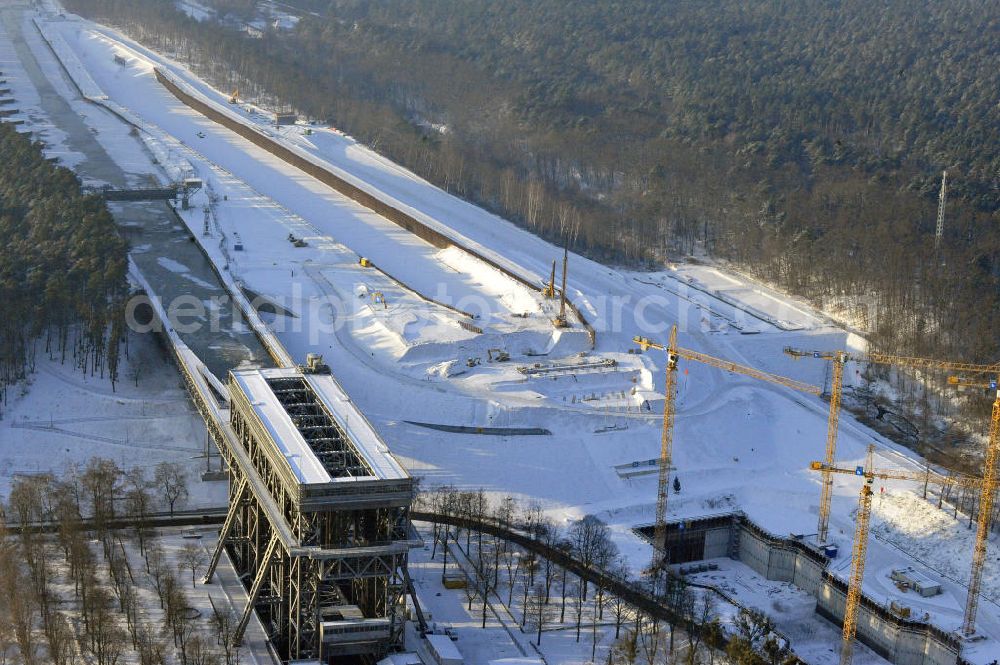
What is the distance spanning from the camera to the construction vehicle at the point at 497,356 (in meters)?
68.1

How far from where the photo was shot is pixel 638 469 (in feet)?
204

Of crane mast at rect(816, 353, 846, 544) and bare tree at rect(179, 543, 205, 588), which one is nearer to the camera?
bare tree at rect(179, 543, 205, 588)

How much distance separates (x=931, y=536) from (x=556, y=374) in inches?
684

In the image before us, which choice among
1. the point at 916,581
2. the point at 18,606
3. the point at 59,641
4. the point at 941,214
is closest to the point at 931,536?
the point at 916,581

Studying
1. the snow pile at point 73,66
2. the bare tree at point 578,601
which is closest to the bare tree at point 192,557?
the bare tree at point 578,601

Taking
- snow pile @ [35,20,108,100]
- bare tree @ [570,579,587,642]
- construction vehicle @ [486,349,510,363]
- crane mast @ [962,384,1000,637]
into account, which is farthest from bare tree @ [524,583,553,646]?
snow pile @ [35,20,108,100]

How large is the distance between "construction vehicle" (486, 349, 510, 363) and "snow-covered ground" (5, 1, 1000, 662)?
283mm

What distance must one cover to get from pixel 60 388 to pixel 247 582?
17.3 m

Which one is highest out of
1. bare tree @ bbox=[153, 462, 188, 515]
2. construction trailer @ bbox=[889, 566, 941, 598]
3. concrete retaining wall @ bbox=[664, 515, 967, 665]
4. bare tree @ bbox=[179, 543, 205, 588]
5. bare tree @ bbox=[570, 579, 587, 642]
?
bare tree @ bbox=[153, 462, 188, 515]

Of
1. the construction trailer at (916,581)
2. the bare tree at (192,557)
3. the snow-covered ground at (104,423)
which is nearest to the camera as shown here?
the bare tree at (192,557)

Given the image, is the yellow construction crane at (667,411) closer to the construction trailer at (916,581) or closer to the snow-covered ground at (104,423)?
the construction trailer at (916,581)

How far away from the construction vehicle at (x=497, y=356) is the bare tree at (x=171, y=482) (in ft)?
50.3

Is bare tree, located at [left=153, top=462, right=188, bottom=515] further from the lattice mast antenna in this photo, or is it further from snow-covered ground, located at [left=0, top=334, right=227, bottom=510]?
the lattice mast antenna

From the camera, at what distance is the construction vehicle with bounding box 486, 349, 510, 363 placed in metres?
68.1
